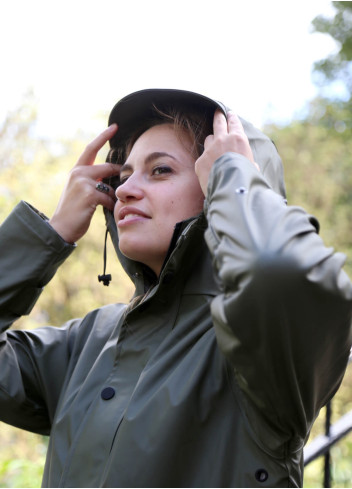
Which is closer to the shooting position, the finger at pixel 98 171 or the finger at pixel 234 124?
the finger at pixel 234 124

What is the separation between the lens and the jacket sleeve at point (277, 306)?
4.29ft

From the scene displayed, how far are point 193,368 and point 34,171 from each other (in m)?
9.55

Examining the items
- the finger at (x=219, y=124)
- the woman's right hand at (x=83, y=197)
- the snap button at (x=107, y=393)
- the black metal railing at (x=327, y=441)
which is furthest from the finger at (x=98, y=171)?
the black metal railing at (x=327, y=441)

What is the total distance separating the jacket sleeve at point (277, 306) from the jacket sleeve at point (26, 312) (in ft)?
2.99

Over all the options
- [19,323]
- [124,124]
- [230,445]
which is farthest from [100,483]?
[19,323]

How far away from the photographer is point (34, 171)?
10719mm

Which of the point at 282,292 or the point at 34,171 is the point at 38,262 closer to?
the point at 282,292

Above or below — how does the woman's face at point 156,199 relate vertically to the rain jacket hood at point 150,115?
below

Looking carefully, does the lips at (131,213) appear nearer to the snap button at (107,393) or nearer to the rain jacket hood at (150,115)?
the rain jacket hood at (150,115)

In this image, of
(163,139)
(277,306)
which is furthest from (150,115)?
(277,306)

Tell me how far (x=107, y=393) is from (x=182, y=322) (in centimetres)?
31

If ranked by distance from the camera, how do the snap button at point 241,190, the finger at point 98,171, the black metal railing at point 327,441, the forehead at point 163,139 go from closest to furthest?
1. the snap button at point 241,190
2. the forehead at point 163,139
3. the finger at point 98,171
4. the black metal railing at point 327,441

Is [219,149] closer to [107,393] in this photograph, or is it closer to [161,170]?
[161,170]

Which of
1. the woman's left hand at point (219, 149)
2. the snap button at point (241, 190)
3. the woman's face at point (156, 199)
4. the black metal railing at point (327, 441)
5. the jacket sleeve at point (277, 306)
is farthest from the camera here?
the black metal railing at point (327, 441)
